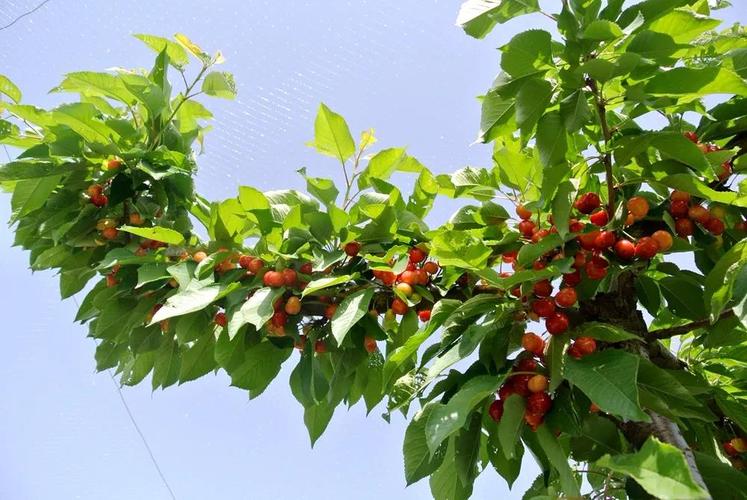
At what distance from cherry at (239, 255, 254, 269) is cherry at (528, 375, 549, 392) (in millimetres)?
506

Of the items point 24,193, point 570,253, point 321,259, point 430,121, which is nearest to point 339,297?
point 321,259

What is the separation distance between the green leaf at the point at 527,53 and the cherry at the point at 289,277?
17.2 inches

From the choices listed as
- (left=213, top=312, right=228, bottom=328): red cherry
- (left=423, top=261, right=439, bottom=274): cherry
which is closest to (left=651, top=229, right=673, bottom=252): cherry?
(left=423, top=261, right=439, bottom=274): cherry

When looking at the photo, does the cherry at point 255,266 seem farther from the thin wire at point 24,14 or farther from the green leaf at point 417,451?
the thin wire at point 24,14

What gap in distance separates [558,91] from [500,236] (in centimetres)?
27

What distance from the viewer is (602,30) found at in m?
0.92

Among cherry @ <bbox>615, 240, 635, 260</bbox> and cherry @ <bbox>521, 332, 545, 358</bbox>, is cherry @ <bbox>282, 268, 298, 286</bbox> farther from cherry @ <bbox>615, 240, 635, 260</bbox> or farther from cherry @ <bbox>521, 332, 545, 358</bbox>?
cherry @ <bbox>615, 240, 635, 260</bbox>

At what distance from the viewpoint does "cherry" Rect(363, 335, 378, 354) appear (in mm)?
1186

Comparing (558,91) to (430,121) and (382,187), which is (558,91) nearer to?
(382,187)

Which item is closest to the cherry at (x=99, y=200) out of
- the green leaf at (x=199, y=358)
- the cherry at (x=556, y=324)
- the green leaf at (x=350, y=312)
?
the green leaf at (x=199, y=358)

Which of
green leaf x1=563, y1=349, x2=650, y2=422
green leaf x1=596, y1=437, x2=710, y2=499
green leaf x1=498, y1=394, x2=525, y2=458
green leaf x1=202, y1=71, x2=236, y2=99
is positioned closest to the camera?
green leaf x1=596, y1=437, x2=710, y2=499

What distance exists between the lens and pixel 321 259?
1.17m

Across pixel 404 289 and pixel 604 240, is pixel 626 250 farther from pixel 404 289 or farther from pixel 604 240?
pixel 404 289

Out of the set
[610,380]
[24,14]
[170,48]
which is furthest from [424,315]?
[24,14]
